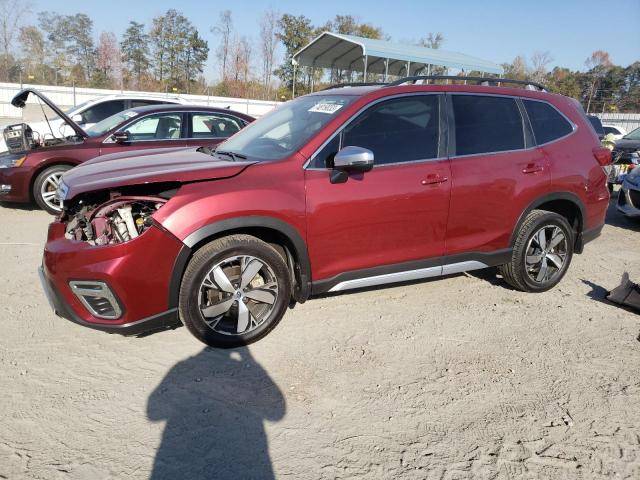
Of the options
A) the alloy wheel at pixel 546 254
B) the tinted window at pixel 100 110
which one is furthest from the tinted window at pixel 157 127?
the alloy wheel at pixel 546 254

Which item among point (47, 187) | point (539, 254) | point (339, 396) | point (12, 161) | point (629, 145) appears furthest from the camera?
point (629, 145)

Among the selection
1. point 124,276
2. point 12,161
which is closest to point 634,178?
point 124,276

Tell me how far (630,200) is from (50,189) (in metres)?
8.82

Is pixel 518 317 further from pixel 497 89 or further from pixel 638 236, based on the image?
pixel 638 236

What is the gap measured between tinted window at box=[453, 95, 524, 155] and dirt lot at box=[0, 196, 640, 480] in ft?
4.64

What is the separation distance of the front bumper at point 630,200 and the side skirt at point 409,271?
4330 millimetres

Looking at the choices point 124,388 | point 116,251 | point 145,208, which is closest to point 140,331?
point 124,388

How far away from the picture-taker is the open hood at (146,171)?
10.1ft

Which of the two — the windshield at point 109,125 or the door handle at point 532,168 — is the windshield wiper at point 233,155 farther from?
the windshield at point 109,125

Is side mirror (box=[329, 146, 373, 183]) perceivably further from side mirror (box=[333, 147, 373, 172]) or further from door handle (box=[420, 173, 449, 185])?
door handle (box=[420, 173, 449, 185])

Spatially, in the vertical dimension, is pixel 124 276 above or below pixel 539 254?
above

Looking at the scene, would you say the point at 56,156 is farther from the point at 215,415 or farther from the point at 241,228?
the point at 215,415

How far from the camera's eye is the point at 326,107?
382 cm

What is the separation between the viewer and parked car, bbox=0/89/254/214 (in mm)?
6773
